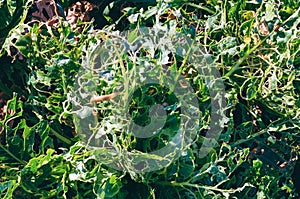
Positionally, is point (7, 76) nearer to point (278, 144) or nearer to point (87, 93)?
point (87, 93)

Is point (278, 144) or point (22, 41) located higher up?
point (22, 41)

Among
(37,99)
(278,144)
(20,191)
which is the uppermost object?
(37,99)

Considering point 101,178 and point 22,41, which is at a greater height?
point 22,41

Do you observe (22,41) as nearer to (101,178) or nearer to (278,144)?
(101,178)

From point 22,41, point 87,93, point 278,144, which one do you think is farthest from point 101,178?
point 278,144

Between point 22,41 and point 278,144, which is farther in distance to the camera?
point 278,144

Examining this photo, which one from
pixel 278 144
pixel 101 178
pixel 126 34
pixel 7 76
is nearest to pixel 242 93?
pixel 278 144
